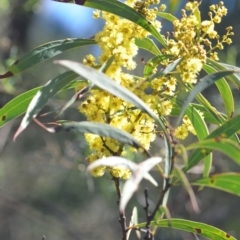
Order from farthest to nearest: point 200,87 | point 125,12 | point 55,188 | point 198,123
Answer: point 55,188, point 198,123, point 125,12, point 200,87

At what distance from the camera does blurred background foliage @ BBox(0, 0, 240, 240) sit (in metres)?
4.25

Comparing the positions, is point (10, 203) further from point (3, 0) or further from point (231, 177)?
point (231, 177)

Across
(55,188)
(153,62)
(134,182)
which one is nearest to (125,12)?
(153,62)

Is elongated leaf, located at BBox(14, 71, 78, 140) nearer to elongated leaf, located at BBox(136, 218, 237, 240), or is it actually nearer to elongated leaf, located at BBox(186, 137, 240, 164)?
elongated leaf, located at BBox(186, 137, 240, 164)

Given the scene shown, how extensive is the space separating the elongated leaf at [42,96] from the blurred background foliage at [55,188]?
318 centimetres

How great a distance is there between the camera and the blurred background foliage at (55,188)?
425cm

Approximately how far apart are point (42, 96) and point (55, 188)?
13.1ft

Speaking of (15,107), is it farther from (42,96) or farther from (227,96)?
(227,96)

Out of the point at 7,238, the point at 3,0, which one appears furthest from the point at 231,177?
the point at 7,238

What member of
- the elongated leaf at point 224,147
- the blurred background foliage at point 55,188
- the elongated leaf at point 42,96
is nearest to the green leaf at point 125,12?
the elongated leaf at point 42,96

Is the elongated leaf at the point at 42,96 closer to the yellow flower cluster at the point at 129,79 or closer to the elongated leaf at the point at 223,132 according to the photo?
the yellow flower cluster at the point at 129,79

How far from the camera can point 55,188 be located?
15.7ft

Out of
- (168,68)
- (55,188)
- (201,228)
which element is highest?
(168,68)

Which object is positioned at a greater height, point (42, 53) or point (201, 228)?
point (42, 53)
